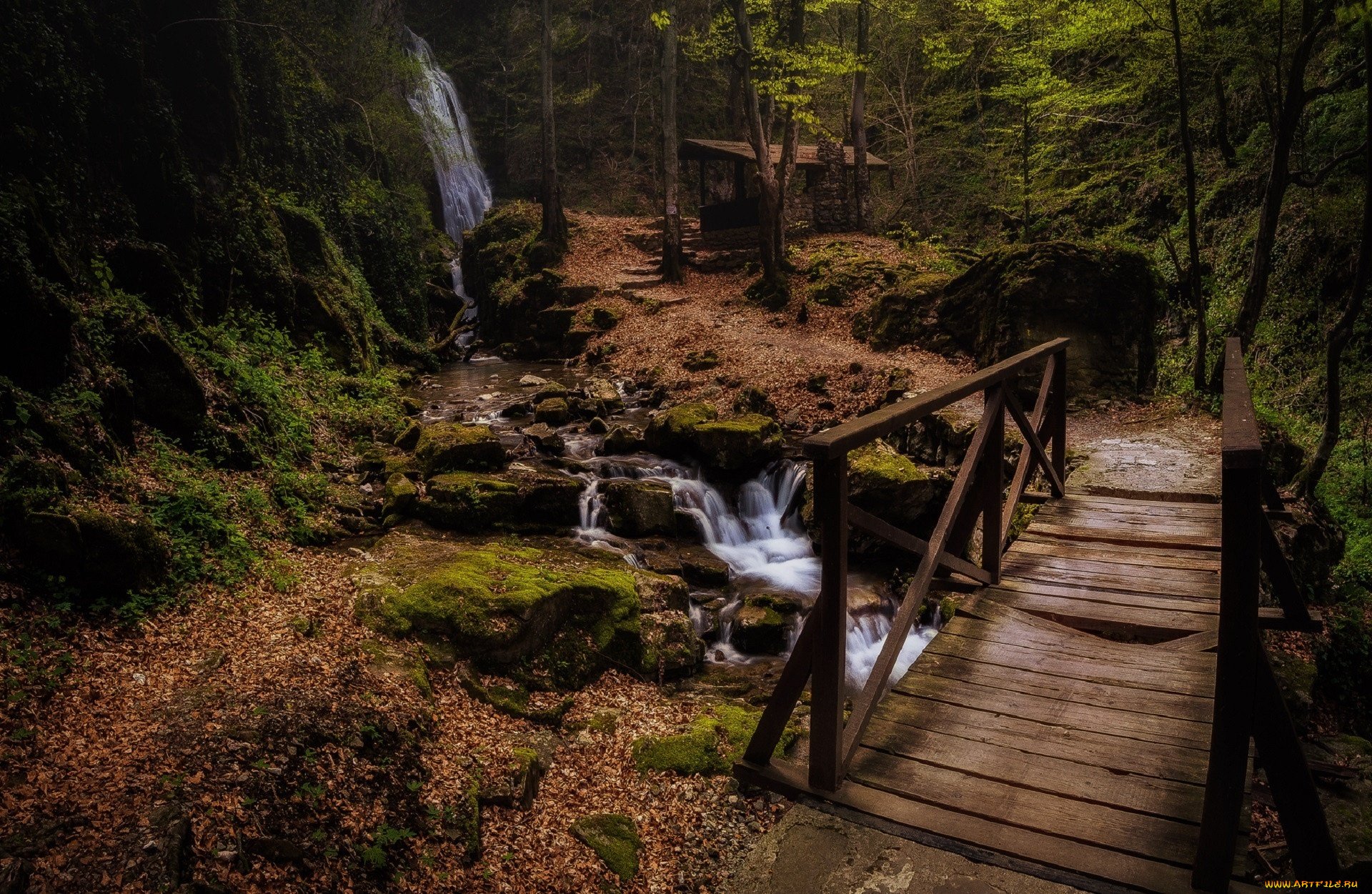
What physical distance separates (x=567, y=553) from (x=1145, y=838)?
631 centimetres

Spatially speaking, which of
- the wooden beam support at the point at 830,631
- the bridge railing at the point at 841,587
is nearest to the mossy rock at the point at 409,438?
the bridge railing at the point at 841,587

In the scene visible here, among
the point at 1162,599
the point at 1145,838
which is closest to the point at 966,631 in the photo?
the point at 1162,599

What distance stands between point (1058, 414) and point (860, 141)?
2008 centimetres

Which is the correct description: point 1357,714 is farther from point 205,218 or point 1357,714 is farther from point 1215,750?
point 205,218

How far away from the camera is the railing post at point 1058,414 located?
6918mm

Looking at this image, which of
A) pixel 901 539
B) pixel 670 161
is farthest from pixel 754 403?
pixel 670 161

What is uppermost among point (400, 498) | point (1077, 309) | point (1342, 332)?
point (1077, 309)

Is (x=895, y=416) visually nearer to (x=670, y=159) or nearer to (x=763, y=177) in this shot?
(x=763, y=177)

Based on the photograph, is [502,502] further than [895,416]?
Yes

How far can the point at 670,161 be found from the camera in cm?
2217

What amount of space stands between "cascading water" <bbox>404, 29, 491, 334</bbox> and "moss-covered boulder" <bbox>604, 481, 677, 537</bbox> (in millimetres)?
16902

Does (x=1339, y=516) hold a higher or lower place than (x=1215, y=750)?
lower

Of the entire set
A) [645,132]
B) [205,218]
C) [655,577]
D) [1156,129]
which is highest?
[645,132]

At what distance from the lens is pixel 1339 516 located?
9867mm
